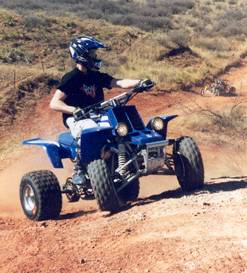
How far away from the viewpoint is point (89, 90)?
28.8 feet

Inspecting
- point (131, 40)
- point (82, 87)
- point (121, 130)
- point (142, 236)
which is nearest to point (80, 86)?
point (82, 87)

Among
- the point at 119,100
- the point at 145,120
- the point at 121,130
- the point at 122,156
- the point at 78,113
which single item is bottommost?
the point at 145,120

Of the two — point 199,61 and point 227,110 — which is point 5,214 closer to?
point 227,110

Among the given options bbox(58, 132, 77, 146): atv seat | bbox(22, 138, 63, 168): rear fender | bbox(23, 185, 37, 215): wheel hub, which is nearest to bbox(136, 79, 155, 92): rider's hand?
bbox(58, 132, 77, 146): atv seat

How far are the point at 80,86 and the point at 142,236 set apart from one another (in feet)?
9.44

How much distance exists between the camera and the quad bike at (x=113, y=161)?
8.05m

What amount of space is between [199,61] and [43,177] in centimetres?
1655

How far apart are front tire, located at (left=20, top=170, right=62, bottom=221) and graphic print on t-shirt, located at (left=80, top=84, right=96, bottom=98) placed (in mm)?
1251

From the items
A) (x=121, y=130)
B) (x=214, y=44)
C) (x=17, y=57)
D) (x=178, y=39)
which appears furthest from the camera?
(x=214, y=44)

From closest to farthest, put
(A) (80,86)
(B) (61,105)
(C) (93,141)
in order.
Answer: (C) (93,141) < (B) (61,105) < (A) (80,86)

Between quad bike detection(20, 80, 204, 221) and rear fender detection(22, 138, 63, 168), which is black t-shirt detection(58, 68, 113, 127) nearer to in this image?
quad bike detection(20, 80, 204, 221)

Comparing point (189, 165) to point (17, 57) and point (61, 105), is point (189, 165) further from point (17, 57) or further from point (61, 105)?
point (17, 57)

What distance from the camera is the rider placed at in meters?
8.46

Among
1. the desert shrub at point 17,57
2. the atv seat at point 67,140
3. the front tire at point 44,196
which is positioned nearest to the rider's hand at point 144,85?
the atv seat at point 67,140
